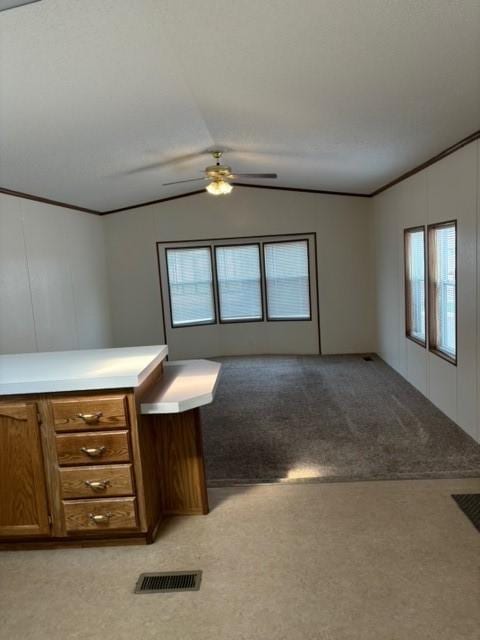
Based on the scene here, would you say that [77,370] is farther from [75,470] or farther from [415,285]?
[415,285]

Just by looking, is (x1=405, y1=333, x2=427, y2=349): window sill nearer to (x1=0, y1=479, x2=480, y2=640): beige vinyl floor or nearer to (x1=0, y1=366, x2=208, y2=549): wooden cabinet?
(x1=0, y1=479, x2=480, y2=640): beige vinyl floor

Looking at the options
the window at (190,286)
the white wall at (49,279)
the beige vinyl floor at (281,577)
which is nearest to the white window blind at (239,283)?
the window at (190,286)

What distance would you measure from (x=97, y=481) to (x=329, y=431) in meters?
2.28

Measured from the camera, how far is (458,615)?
2.07m

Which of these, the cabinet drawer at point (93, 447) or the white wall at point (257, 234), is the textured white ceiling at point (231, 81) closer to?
the cabinet drawer at point (93, 447)

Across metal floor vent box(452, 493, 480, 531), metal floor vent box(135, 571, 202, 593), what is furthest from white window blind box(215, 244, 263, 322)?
metal floor vent box(135, 571, 202, 593)

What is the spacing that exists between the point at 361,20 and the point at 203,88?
1.40 meters

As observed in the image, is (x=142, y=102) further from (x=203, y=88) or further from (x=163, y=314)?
(x=163, y=314)

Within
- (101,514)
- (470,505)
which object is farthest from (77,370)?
(470,505)

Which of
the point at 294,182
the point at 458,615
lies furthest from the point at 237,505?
the point at 294,182

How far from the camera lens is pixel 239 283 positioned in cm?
788

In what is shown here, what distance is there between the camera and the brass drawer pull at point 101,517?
2660mm

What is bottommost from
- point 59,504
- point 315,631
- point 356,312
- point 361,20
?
point 315,631

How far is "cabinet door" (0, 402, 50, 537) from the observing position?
2.60 metres
